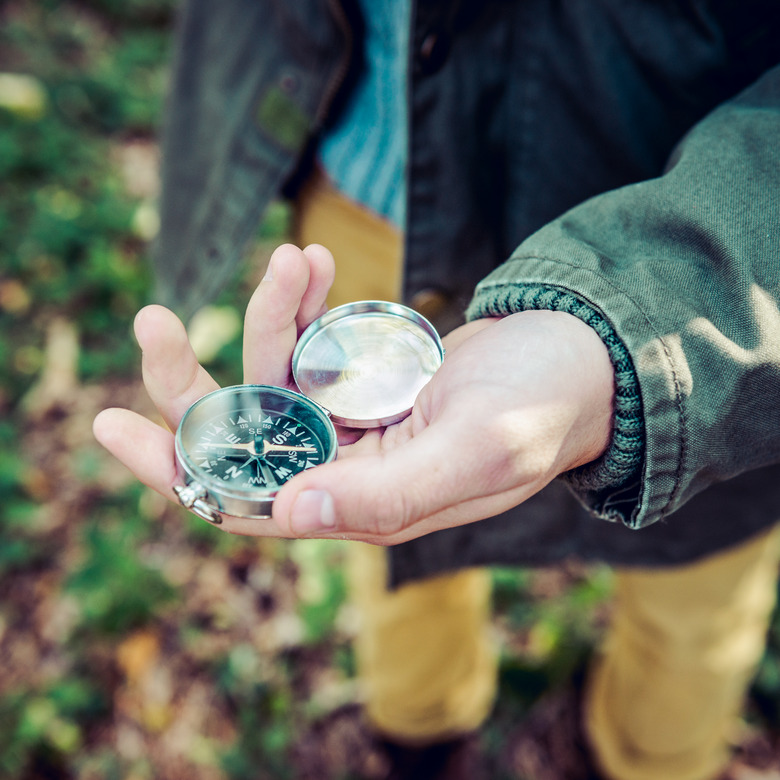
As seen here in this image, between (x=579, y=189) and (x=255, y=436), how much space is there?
45.7 inches

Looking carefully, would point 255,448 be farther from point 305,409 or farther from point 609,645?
point 609,645

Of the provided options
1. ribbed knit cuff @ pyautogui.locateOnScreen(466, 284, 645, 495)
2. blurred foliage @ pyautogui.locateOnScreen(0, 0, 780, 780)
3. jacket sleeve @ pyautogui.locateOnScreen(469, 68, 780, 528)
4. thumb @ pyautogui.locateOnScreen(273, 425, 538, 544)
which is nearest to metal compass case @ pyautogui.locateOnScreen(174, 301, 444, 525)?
thumb @ pyautogui.locateOnScreen(273, 425, 538, 544)

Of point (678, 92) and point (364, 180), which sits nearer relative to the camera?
point (678, 92)

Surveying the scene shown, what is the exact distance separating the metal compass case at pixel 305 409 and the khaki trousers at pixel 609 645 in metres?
0.54

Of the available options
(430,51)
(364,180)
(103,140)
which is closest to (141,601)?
(364,180)

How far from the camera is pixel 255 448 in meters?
1.81

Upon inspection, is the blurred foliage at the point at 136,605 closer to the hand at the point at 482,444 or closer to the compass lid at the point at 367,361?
the compass lid at the point at 367,361

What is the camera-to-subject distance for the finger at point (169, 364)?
1.54 metres

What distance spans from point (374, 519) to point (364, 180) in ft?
4.69

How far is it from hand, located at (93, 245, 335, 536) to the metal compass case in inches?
1.6

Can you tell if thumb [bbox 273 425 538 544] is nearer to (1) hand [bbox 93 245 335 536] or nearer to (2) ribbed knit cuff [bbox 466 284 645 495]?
(1) hand [bbox 93 245 335 536]

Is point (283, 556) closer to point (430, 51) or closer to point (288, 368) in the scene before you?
point (288, 368)

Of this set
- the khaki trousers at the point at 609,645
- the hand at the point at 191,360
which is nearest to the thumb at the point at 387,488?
the hand at the point at 191,360

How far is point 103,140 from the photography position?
235 inches
